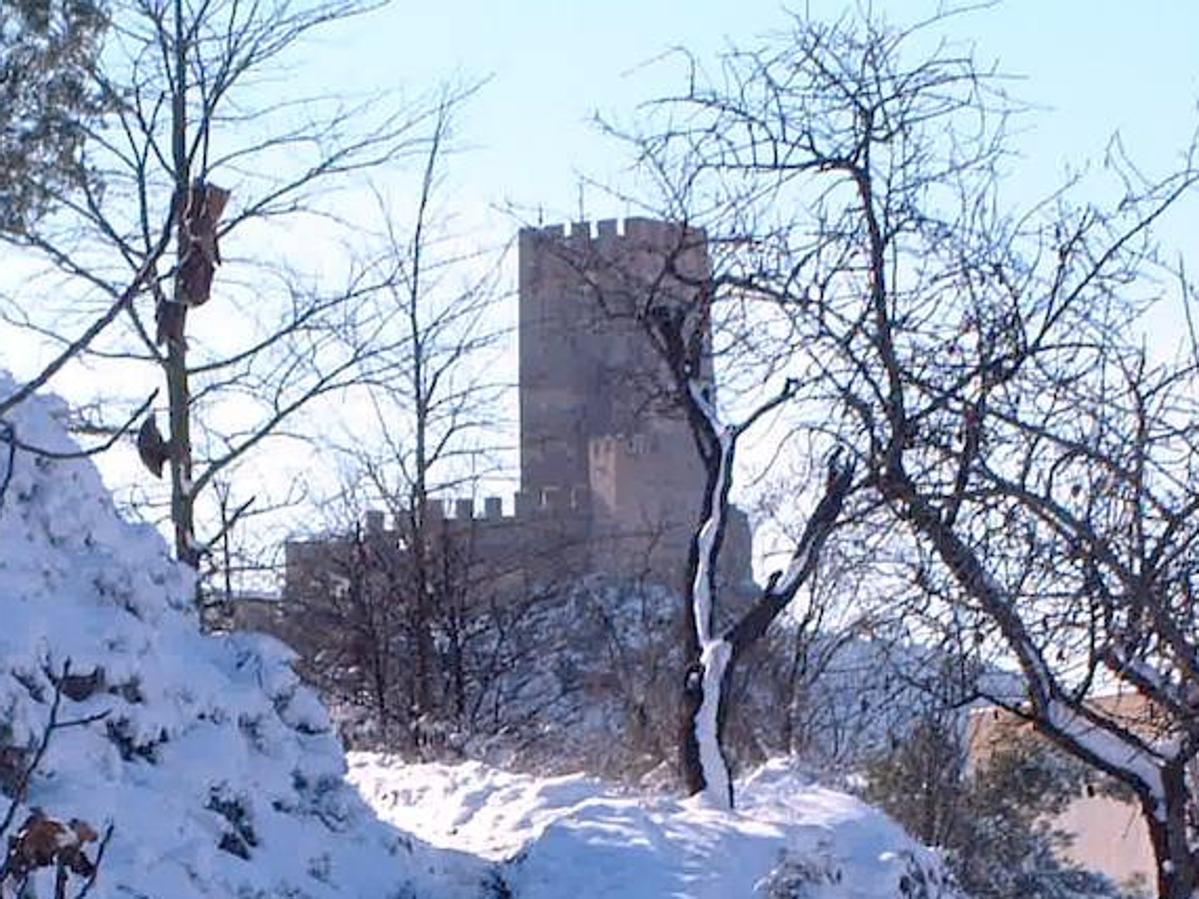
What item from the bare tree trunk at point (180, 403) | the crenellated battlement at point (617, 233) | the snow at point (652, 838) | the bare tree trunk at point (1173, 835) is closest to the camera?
the snow at point (652, 838)

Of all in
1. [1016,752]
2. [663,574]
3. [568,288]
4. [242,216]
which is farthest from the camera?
[663,574]

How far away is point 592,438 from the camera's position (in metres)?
53.8

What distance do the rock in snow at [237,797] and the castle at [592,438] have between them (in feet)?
10.9

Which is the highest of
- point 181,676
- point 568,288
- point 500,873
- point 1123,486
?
point 568,288

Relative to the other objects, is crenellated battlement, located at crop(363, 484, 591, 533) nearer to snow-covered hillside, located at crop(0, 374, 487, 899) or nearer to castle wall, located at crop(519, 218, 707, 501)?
castle wall, located at crop(519, 218, 707, 501)

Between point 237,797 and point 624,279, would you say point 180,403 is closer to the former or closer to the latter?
point 624,279

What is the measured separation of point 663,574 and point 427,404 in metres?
12.2

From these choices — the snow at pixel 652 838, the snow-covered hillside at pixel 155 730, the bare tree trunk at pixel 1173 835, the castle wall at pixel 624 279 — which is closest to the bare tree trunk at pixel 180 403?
the castle wall at pixel 624 279

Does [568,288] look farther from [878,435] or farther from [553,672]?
[553,672]

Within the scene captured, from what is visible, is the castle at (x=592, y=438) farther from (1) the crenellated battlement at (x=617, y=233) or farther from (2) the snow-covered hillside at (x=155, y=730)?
Result: (2) the snow-covered hillside at (x=155, y=730)

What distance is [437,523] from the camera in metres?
29.6

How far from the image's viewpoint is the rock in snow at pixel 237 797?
870 centimetres

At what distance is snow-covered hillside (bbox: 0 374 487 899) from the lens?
28.1 ft

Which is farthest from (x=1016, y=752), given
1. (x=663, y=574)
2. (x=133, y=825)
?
(x=133, y=825)
